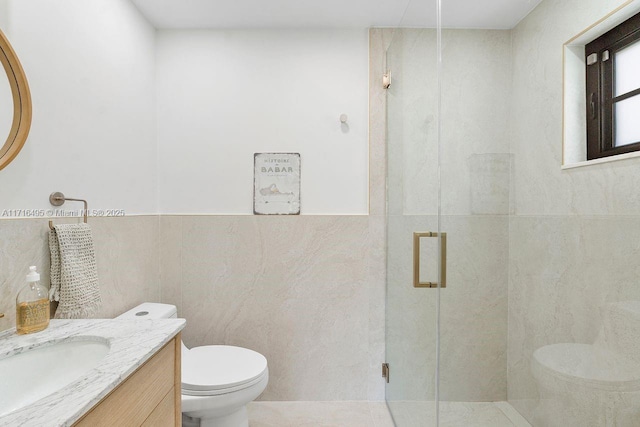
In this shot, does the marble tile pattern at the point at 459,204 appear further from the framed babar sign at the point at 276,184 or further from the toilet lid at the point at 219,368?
the toilet lid at the point at 219,368

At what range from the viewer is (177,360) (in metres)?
1.09

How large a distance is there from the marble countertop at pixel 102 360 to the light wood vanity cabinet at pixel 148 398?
1.4 inches

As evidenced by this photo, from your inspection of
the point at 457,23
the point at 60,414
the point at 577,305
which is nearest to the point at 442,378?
the point at 577,305

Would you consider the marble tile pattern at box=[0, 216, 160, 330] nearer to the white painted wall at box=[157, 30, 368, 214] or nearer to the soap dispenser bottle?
the soap dispenser bottle

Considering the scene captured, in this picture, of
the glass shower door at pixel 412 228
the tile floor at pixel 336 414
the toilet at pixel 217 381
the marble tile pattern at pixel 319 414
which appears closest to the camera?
the glass shower door at pixel 412 228

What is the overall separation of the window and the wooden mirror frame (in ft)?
4.96

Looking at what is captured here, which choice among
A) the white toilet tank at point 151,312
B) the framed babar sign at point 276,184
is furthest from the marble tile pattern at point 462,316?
the white toilet tank at point 151,312

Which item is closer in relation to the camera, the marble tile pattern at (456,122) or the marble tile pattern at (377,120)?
the marble tile pattern at (456,122)

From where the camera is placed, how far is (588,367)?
60 cm

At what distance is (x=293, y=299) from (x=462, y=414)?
1.17m

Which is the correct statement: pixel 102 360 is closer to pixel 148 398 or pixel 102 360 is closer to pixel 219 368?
pixel 148 398

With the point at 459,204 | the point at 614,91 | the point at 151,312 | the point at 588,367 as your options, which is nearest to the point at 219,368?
the point at 151,312

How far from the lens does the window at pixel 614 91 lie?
515mm

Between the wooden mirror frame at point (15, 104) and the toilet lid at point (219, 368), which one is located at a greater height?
the wooden mirror frame at point (15, 104)
